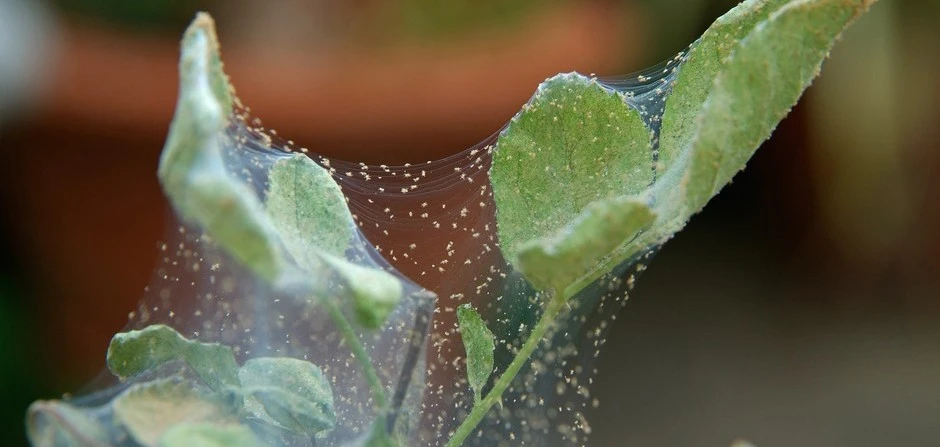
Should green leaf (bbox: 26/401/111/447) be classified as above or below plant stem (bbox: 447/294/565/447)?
below

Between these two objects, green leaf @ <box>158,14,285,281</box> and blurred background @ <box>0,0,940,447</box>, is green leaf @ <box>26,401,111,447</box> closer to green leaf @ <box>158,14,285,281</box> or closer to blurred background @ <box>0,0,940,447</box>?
green leaf @ <box>158,14,285,281</box>

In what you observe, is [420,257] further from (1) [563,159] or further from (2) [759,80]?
(2) [759,80]

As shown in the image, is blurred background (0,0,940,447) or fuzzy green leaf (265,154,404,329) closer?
fuzzy green leaf (265,154,404,329)

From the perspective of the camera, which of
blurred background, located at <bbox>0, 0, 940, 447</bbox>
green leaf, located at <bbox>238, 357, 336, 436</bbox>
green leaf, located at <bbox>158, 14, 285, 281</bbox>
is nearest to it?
green leaf, located at <bbox>158, 14, 285, 281</bbox>

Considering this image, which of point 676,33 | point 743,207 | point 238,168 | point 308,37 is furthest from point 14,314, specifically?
point 743,207

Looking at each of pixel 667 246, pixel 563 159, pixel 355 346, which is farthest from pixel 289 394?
pixel 667 246

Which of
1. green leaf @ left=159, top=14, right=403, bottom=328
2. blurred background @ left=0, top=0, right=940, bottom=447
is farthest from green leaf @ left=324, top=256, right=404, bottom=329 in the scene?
blurred background @ left=0, top=0, right=940, bottom=447

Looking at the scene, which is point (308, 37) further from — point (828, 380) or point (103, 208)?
point (828, 380)

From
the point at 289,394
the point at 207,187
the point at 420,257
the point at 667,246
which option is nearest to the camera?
the point at 207,187
